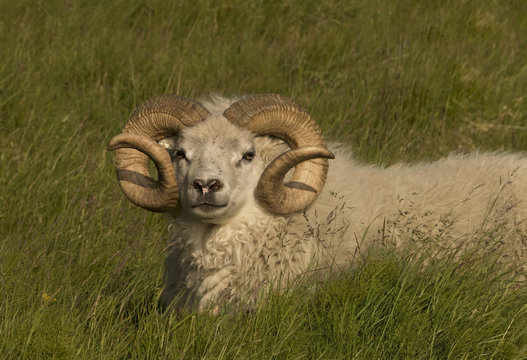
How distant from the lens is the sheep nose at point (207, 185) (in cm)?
491

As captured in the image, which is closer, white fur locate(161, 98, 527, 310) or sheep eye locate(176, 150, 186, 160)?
white fur locate(161, 98, 527, 310)

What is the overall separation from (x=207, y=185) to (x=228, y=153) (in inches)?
16.1

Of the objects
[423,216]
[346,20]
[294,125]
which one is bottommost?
[423,216]

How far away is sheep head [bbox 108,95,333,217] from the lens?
5.13m

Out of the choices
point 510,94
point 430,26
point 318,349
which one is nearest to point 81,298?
point 318,349

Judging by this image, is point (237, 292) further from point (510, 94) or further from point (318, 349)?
point (510, 94)

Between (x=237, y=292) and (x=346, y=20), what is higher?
(x=346, y=20)

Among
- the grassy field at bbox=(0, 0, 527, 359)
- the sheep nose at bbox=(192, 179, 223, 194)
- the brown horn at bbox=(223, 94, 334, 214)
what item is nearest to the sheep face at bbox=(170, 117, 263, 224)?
the sheep nose at bbox=(192, 179, 223, 194)

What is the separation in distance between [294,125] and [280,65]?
3.77 m

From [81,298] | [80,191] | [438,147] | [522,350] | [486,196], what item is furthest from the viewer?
[438,147]

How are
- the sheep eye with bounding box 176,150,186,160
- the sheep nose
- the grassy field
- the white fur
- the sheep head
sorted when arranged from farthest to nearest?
the sheep eye with bounding box 176,150,186,160 → the white fur → the sheep head → the sheep nose → the grassy field

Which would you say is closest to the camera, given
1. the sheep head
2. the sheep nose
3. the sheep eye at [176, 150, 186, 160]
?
the sheep nose

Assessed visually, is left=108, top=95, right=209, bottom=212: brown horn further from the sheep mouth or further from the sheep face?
the sheep mouth

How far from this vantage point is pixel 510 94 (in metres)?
8.67
